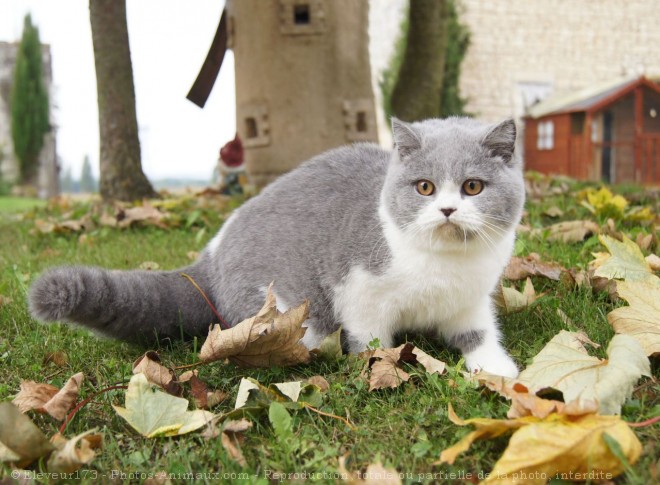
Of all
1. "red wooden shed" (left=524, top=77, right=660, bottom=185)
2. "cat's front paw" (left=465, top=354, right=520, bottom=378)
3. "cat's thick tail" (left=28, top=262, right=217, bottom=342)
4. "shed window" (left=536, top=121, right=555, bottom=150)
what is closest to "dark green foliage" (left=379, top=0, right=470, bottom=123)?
"shed window" (left=536, top=121, right=555, bottom=150)

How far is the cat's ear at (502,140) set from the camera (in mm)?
1741

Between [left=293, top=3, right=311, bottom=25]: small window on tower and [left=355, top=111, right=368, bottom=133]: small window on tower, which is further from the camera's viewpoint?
[left=355, top=111, right=368, bottom=133]: small window on tower

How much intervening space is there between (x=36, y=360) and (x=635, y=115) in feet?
48.8

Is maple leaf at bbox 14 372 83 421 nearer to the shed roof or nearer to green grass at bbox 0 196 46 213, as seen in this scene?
green grass at bbox 0 196 46 213

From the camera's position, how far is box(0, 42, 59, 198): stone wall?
16.5 m

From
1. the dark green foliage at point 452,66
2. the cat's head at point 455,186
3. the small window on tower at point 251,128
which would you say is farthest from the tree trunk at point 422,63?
the dark green foliage at point 452,66

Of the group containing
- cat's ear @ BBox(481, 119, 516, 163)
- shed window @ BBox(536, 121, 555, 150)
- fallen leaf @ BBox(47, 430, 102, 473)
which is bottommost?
fallen leaf @ BBox(47, 430, 102, 473)

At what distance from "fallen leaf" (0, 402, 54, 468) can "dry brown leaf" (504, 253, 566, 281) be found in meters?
1.75

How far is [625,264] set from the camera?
1937mm

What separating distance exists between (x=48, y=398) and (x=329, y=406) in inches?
27.6

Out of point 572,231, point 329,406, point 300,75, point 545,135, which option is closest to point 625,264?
point 572,231

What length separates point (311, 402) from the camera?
1.47 metres

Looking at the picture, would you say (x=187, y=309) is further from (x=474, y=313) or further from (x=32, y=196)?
(x=32, y=196)

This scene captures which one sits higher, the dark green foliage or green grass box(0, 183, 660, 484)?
the dark green foliage
